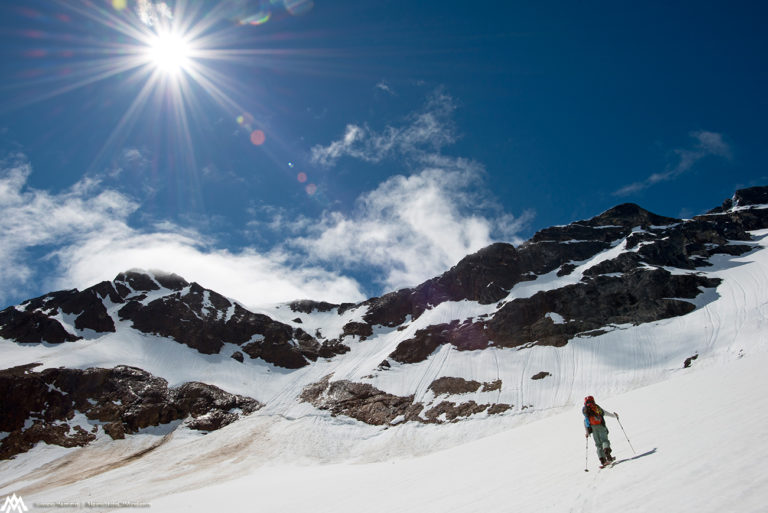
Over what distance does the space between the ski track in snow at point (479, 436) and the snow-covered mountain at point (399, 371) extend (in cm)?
33

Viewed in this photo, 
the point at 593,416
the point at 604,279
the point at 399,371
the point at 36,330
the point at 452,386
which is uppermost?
the point at 36,330

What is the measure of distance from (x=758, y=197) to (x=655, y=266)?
7678cm

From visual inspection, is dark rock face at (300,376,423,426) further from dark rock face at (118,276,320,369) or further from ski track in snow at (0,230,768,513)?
dark rock face at (118,276,320,369)

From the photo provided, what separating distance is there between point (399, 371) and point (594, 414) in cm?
5945

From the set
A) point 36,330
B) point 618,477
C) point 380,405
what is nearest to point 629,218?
point 380,405

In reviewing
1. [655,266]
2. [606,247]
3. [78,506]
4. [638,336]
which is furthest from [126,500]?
[606,247]

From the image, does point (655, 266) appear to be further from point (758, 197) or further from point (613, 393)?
point (758, 197)

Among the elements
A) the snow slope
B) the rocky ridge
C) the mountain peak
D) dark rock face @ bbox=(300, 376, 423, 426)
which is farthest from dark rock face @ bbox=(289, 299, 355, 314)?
the snow slope

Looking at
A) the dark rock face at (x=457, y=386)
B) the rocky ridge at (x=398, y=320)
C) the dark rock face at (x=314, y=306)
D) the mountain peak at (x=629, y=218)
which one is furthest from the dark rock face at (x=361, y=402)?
the mountain peak at (x=629, y=218)

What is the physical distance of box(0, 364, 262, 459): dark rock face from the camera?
59938 mm

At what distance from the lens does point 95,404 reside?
67.0 metres

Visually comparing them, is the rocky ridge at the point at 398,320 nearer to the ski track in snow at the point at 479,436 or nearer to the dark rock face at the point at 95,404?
the dark rock face at the point at 95,404

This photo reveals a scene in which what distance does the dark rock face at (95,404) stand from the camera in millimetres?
59938

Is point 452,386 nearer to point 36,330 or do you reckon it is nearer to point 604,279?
point 604,279
